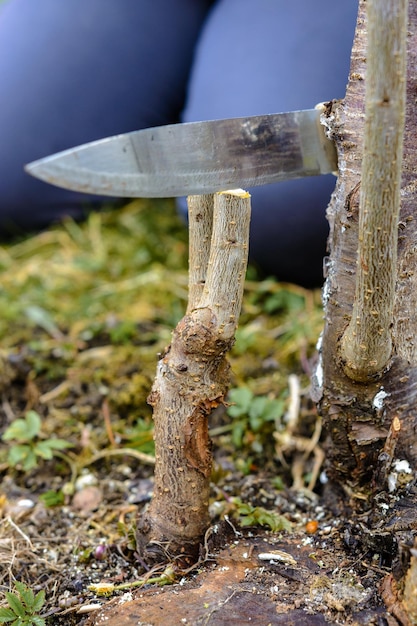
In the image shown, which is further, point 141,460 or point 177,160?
point 141,460

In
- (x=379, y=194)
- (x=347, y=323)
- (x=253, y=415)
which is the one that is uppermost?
(x=379, y=194)

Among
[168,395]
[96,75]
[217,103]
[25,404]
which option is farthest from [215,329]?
[96,75]

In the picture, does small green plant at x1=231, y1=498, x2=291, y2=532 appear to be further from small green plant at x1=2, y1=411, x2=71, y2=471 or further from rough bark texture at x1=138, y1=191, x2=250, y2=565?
small green plant at x1=2, y1=411, x2=71, y2=471

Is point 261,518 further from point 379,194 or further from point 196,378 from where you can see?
point 379,194

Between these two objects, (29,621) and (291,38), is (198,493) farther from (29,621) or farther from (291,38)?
(291,38)

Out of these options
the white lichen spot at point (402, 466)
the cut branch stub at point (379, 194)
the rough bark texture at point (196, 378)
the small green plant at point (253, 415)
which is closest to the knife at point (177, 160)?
the rough bark texture at point (196, 378)

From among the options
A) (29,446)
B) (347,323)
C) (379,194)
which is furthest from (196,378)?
(29,446)

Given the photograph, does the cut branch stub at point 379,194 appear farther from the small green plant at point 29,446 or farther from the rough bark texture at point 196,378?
the small green plant at point 29,446
